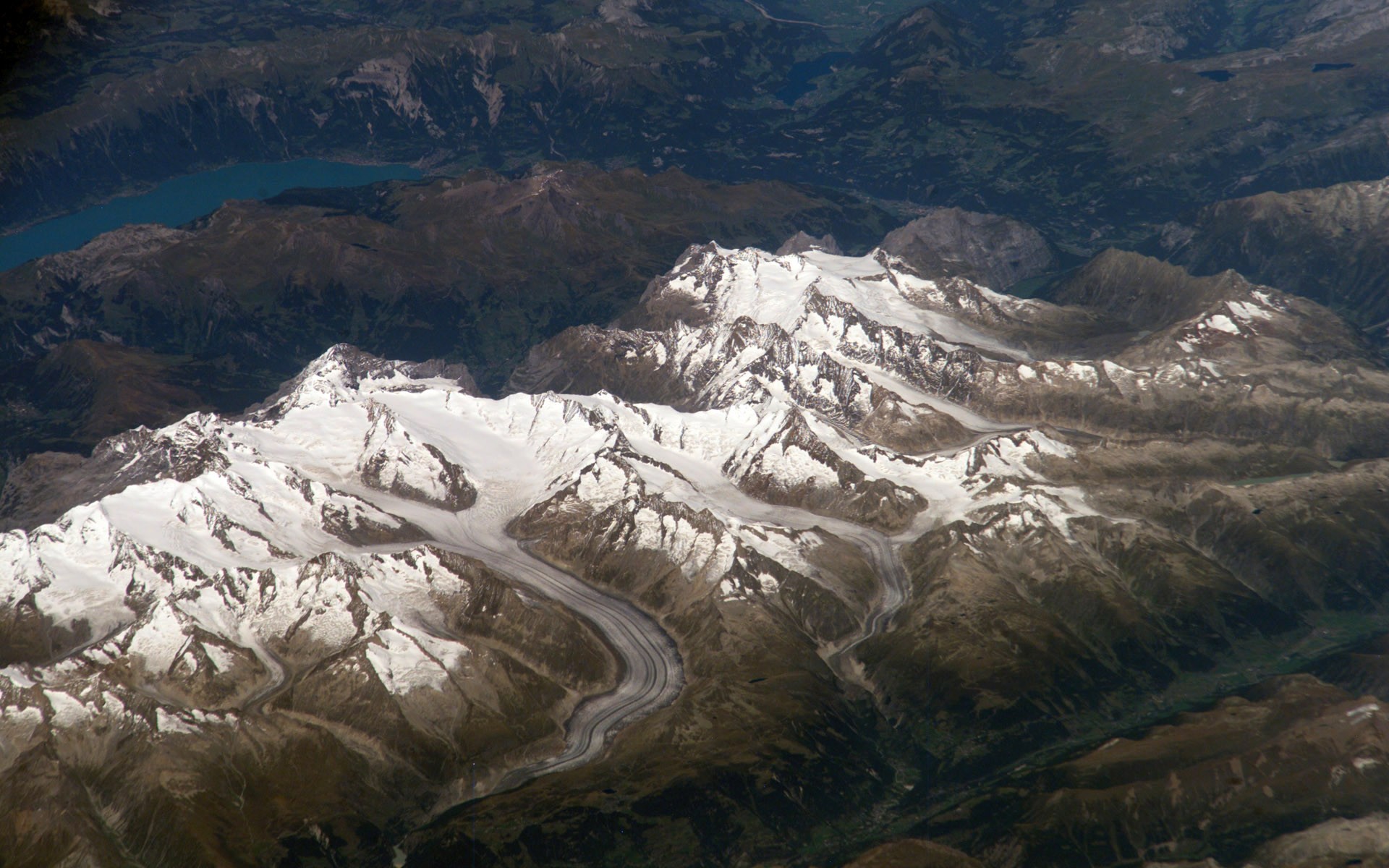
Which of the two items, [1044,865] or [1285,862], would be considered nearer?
[1285,862]

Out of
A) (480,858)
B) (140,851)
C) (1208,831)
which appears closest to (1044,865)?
(1208,831)

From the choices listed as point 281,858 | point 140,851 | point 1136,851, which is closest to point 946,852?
point 1136,851

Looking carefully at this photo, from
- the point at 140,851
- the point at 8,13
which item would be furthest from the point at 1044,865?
the point at 8,13

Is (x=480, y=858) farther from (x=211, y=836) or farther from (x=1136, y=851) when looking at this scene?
(x=1136, y=851)

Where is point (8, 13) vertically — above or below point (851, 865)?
above

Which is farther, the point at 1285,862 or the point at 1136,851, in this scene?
the point at 1136,851

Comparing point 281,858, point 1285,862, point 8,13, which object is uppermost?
point 8,13

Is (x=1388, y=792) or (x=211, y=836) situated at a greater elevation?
(x=1388, y=792)

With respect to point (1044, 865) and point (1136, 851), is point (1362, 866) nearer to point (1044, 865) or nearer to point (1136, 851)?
point (1136, 851)
